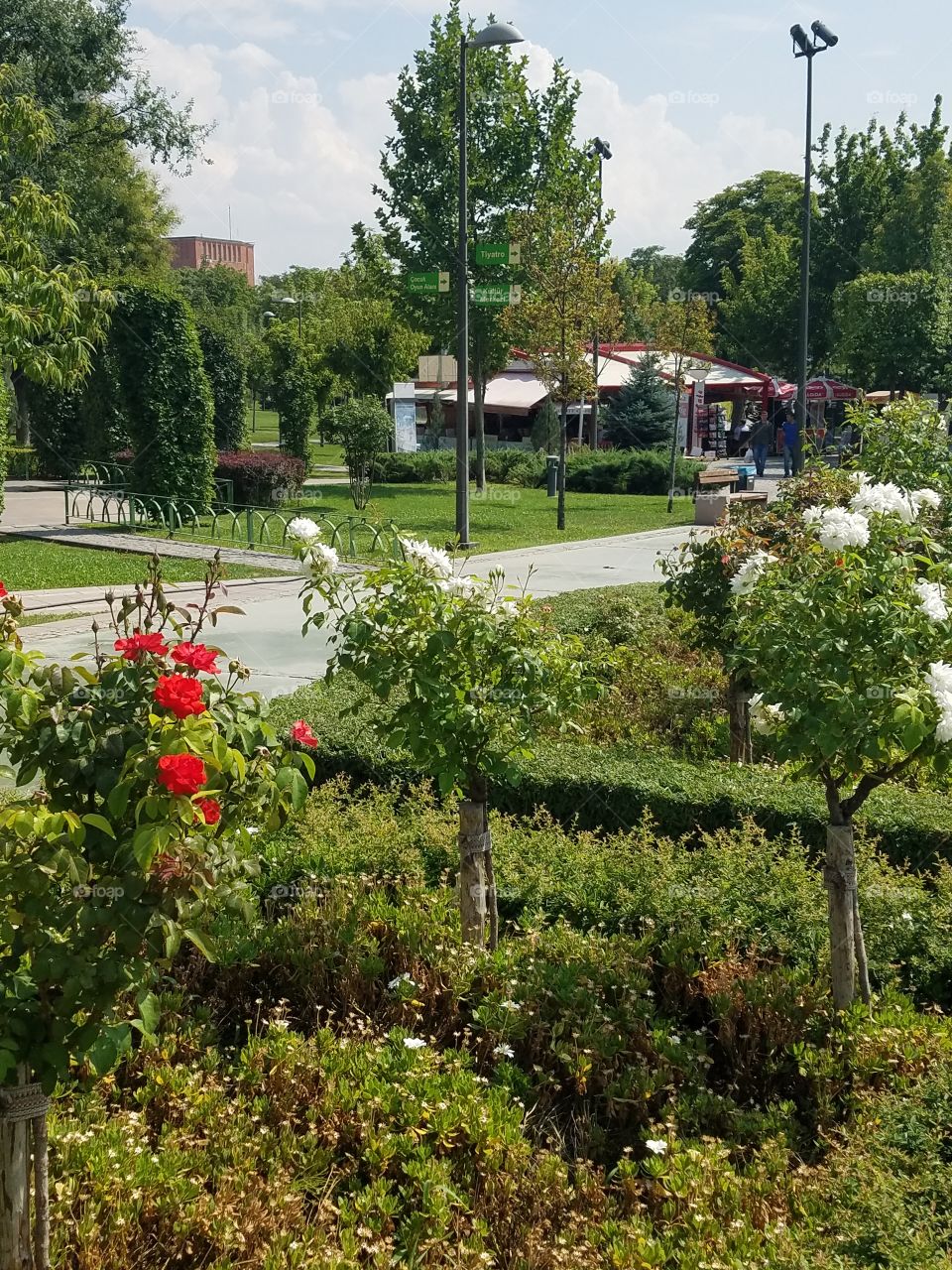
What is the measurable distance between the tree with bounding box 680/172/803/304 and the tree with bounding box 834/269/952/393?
24.7m

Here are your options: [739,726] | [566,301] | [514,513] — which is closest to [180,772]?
[739,726]

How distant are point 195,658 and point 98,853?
0.52m

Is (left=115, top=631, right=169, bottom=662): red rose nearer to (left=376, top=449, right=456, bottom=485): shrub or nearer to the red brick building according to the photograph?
(left=376, top=449, right=456, bottom=485): shrub

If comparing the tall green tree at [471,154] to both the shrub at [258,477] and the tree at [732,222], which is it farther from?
the tree at [732,222]

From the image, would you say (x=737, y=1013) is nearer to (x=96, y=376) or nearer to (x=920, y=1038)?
(x=920, y=1038)

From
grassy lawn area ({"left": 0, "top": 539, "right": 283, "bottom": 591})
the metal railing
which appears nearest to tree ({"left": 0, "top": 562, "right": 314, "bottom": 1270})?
grassy lawn area ({"left": 0, "top": 539, "right": 283, "bottom": 591})

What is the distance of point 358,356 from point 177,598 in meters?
25.6

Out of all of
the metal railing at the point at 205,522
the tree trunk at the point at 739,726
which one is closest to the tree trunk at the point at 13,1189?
the tree trunk at the point at 739,726

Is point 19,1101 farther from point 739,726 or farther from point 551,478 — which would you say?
point 551,478

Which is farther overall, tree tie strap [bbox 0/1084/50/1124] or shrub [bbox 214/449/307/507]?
shrub [bbox 214/449/307/507]

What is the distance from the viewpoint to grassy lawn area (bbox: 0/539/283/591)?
15508 millimetres

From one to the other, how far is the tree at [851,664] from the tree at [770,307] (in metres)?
44.9

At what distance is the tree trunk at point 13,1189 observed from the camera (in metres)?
3.04

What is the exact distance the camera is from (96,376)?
23.9 metres
